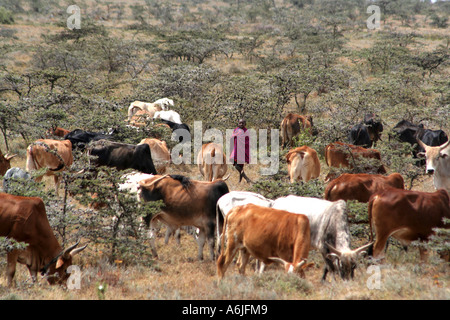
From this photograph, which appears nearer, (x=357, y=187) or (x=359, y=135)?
(x=357, y=187)

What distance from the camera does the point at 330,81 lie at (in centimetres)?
2259

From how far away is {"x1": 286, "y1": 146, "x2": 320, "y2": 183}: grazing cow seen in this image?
11.4 metres

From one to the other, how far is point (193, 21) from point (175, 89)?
138 ft

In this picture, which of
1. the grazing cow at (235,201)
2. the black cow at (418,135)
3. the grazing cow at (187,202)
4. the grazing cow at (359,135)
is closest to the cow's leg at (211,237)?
the grazing cow at (187,202)

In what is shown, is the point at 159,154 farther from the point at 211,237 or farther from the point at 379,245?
the point at 379,245

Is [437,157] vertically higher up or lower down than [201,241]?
higher up

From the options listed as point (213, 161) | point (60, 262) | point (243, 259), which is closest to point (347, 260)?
point (243, 259)

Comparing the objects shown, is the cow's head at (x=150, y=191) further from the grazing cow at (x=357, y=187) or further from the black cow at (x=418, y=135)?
the black cow at (x=418, y=135)

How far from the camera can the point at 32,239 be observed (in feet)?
22.6

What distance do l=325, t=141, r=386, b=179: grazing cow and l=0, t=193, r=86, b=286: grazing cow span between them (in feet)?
23.0

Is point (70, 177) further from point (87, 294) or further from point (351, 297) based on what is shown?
point (351, 297)

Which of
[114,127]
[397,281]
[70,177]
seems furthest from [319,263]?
[114,127]

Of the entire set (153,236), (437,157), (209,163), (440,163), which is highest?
(437,157)

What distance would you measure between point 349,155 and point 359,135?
3420mm
